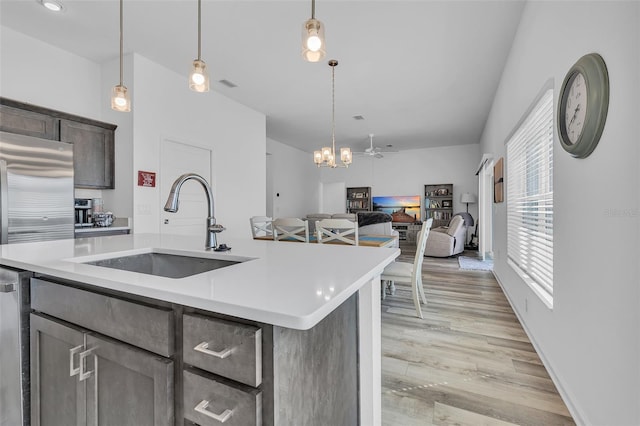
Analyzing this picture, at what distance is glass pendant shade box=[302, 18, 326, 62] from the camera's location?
1.63 meters

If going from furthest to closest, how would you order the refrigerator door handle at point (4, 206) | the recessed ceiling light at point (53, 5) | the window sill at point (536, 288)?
the recessed ceiling light at point (53, 5)
the refrigerator door handle at point (4, 206)
the window sill at point (536, 288)

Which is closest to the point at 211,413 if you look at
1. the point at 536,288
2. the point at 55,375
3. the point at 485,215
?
the point at 55,375

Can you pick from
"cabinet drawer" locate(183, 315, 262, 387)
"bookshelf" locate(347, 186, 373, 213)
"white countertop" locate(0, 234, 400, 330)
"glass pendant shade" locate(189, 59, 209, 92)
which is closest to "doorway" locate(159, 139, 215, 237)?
"glass pendant shade" locate(189, 59, 209, 92)

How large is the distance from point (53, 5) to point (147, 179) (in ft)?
5.80

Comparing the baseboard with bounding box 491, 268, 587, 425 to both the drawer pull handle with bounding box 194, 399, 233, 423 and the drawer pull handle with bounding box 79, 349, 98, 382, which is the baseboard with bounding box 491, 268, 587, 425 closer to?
the drawer pull handle with bounding box 194, 399, 233, 423

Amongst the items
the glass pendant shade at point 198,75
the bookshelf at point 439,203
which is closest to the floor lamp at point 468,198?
the bookshelf at point 439,203

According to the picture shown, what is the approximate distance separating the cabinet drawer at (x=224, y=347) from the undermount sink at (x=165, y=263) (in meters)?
0.55

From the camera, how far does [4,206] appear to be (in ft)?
8.40

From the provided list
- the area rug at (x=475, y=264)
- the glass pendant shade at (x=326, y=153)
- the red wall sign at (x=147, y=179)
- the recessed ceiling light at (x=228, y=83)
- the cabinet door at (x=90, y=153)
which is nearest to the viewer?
the cabinet door at (x=90, y=153)

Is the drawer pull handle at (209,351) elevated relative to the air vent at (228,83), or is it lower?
lower

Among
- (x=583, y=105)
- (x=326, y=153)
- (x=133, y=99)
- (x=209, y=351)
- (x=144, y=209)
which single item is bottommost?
(x=209, y=351)

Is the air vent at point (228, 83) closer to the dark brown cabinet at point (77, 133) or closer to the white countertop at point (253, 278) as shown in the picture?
A: the dark brown cabinet at point (77, 133)

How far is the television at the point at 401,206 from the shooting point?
364 inches

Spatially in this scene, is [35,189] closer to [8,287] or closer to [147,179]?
[147,179]
